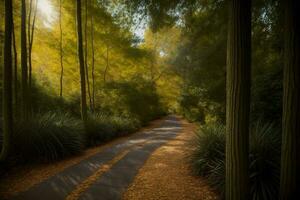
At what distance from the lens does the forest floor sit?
422 cm

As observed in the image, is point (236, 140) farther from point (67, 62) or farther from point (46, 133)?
point (67, 62)

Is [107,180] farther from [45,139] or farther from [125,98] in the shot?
[125,98]

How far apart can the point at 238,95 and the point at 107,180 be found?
138 inches

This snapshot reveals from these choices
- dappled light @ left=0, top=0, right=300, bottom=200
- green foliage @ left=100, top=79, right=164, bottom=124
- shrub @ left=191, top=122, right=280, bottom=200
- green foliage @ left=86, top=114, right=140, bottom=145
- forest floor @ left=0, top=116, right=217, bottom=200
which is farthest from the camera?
green foliage @ left=100, top=79, right=164, bottom=124

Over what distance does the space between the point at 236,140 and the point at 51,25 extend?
11.5 m

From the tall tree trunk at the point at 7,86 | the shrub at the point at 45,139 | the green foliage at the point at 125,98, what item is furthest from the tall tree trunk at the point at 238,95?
the green foliage at the point at 125,98

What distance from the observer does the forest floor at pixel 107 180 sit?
4.22 meters

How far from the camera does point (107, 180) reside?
4.85 m

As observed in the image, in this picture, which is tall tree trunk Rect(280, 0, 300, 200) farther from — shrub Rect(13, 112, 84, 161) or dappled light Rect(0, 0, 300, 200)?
shrub Rect(13, 112, 84, 161)

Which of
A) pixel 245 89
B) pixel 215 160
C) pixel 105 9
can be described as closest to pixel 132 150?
pixel 215 160

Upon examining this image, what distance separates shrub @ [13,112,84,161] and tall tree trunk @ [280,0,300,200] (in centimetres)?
576

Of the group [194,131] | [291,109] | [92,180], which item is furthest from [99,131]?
[291,109]

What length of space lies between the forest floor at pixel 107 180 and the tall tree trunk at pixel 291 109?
1.44m

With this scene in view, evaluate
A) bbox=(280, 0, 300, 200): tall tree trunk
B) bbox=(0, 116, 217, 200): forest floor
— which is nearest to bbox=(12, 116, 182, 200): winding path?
bbox=(0, 116, 217, 200): forest floor
